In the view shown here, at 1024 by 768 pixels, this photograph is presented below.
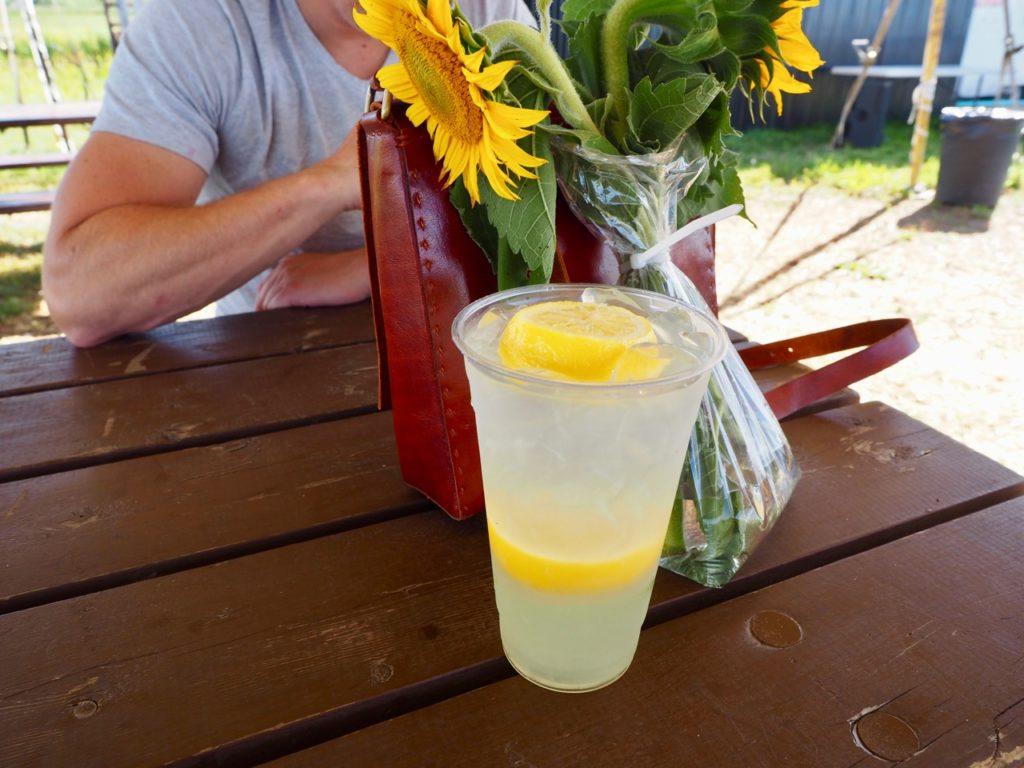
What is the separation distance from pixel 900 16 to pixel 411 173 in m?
9.12

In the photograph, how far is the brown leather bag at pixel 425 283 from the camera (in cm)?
63

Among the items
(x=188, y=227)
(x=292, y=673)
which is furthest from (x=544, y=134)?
(x=188, y=227)

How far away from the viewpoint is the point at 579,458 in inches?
17.9

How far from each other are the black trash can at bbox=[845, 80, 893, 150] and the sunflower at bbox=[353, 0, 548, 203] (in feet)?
20.9

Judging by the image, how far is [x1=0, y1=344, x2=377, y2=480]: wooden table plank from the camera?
0.84 meters

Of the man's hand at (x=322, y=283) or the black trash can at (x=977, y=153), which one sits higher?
the man's hand at (x=322, y=283)

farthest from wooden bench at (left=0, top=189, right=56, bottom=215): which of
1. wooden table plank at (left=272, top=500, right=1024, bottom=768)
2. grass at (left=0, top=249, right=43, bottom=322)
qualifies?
wooden table plank at (left=272, top=500, right=1024, bottom=768)

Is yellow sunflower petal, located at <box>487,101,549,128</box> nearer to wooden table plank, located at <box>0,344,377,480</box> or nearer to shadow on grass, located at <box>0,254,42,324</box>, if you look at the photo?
wooden table plank, located at <box>0,344,377,480</box>

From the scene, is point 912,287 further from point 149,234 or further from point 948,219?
point 149,234

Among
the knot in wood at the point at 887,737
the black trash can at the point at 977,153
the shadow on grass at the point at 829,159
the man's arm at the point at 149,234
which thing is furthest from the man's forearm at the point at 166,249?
the black trash can at the point at 977,153

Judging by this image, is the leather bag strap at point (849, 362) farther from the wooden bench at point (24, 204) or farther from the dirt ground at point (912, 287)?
the wooden bench at point (24, 204)

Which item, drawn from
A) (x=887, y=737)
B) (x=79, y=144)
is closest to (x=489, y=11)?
(x=887, y=737)

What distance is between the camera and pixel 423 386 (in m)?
0.67

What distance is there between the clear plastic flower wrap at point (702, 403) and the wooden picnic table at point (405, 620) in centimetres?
3
